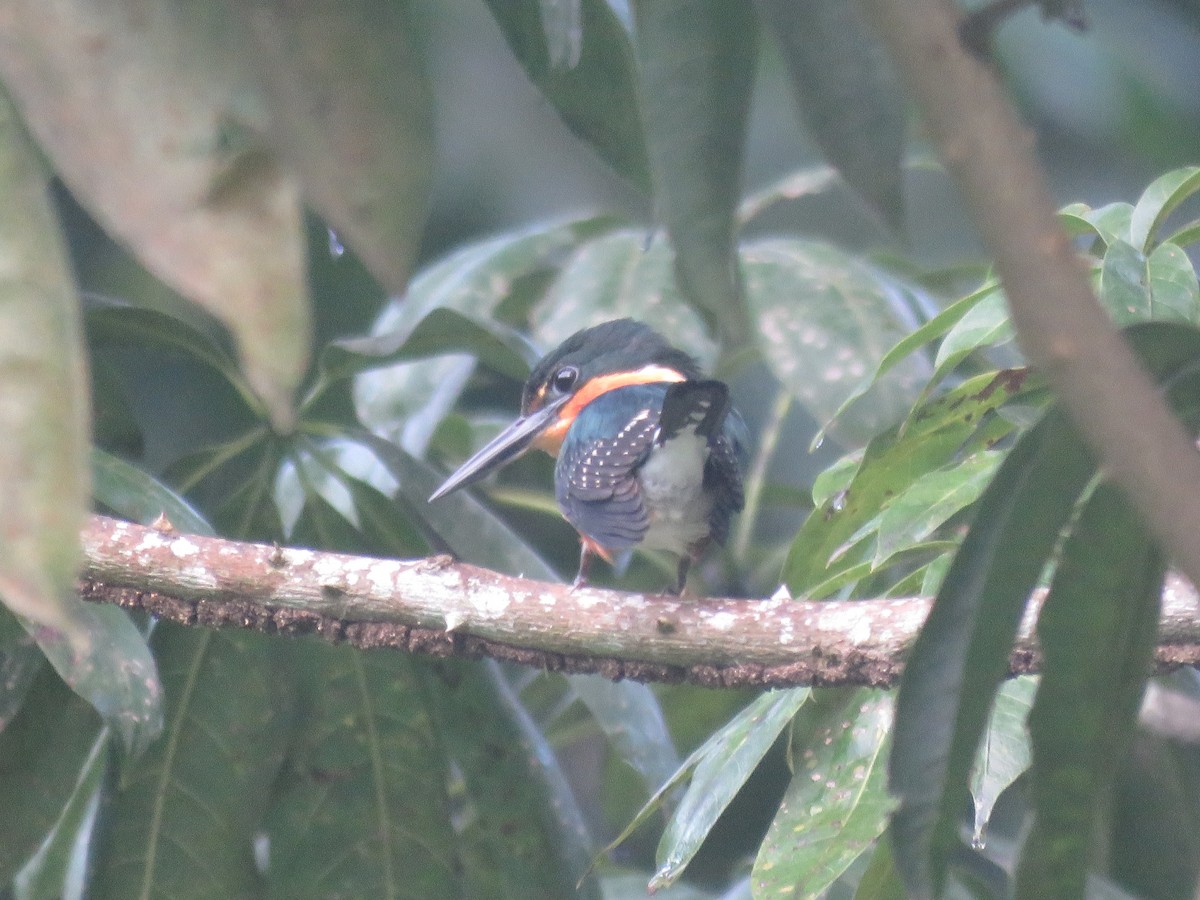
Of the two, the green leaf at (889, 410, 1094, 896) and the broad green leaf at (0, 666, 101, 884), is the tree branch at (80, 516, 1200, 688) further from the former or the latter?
the green leaf at (889, 410, 1094, 896)

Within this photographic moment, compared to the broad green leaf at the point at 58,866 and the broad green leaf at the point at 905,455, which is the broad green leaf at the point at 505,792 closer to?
the broad green leaf at the point at 905,455

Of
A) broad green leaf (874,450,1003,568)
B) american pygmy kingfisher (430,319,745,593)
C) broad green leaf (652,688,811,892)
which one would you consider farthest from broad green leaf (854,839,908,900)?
american pygmy kingfisher (430,319,745,593)

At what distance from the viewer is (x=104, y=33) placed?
1.43 ft

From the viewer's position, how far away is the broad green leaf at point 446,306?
6.72ft

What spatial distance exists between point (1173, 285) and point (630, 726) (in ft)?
2.69

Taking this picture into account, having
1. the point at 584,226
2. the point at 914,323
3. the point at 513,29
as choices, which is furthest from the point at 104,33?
the point at 584,226

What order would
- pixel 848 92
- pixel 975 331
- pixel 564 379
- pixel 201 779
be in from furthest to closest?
pixel 564 379
pixel 201 779
pixel 975 331
pixel 848 92

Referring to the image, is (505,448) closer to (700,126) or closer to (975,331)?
(975,331)

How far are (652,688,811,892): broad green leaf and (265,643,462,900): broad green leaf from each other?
1.38ft

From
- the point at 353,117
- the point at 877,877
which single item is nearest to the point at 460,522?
the point at 877,877

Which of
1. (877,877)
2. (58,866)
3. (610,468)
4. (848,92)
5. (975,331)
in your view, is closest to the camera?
(848,92)

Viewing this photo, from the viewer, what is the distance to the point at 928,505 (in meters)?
1.26

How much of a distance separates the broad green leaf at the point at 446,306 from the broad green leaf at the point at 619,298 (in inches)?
5.1

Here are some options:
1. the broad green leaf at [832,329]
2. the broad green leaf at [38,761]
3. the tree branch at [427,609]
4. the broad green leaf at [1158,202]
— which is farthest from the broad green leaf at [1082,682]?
the broad green leaf at [832,329]
